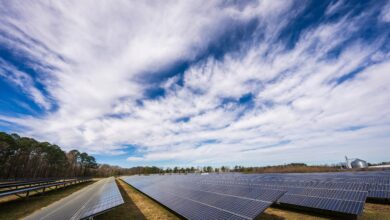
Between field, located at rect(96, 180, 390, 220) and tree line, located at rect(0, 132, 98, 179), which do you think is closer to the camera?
field, located at rect(96, 180, 390, 220)

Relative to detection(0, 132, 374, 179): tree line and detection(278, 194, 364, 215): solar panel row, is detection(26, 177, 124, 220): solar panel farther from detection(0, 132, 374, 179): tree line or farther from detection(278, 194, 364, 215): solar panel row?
detection(0, 132, 374, 179): tree line

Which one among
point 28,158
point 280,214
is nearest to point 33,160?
point 28,158

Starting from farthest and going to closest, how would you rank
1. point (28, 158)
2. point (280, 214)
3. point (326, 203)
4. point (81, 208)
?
point (28, 158), point (280, 214), point (326, 203), point (81, 208)

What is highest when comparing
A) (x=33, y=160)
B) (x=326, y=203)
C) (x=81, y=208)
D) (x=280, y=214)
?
(x=33, y=160)

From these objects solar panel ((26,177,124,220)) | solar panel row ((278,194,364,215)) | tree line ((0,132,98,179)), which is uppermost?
tree line ((0,132,98,179))

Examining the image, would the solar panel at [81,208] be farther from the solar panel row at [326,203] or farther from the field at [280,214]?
the solar panel row at [326,203]

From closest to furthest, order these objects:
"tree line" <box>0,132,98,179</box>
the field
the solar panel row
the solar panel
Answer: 1. the solar panel
2. the solar panel row
3. the field
4. "tree line" <box>0,132,98,179</box>


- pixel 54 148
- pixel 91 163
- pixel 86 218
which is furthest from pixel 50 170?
pixel 86 218

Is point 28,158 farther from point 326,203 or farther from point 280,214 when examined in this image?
point 326,203

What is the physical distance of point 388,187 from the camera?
14.0m

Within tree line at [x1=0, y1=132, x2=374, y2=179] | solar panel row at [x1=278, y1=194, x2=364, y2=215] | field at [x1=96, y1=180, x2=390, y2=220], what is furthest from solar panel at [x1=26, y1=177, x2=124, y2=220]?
tree line at [x1=0, y1=132, x2=374, y2=179]

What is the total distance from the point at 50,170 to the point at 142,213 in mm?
94393

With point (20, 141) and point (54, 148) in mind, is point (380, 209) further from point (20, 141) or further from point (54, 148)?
point (54, 148)

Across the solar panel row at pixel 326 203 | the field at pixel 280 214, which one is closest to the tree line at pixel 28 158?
the field at pixel 280 214
